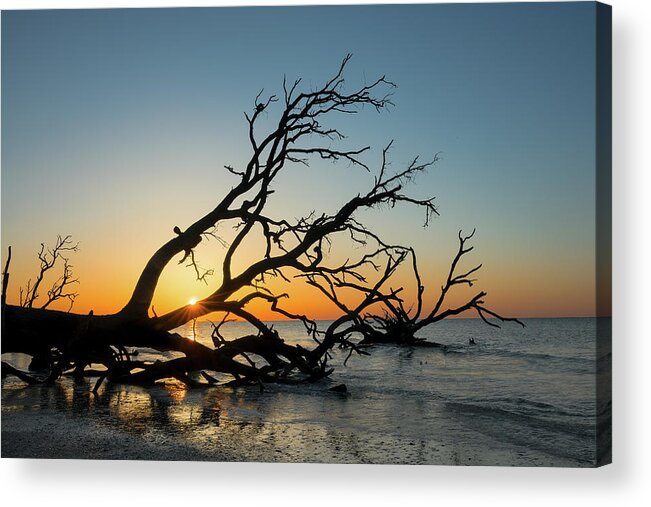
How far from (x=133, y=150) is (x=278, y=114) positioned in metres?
1.13

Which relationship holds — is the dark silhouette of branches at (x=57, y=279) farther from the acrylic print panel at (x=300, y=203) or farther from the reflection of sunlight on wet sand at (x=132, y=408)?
the reflection of sunlight on wet sand at (x=132, y=408)

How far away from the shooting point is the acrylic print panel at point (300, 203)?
521cm

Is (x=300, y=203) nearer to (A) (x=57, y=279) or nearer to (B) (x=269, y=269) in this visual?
(B) (x=269, y=269)

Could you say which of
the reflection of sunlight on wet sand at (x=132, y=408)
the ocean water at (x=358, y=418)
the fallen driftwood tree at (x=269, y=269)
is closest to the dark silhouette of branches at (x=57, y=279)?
the fallen driftwood tree at (x=269, y=269)

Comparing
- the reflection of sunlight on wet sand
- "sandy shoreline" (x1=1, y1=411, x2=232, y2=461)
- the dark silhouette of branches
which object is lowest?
"sandy shoreline" (x1=1, y1=411, x2=232, y2=461)

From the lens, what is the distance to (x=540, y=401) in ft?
22.0

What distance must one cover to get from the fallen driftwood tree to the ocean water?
0.32 meters

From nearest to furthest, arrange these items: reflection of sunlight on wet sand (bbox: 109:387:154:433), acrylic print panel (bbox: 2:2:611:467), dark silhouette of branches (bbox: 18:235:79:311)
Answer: acrylic print panel (bbox: 2:2:611:467) < reflection of sunlight on wet sand (bbox: 109:387:154:433) < dark silhouette of branches (bbox: 18:235:79:311)

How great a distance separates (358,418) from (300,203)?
172 centimetres

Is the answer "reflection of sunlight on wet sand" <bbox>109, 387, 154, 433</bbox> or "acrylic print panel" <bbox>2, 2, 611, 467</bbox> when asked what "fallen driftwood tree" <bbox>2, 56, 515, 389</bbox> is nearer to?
"acrylic print panel" <bbox>2, 2, 611, 467</bbox>

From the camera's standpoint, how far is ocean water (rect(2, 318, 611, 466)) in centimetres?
511

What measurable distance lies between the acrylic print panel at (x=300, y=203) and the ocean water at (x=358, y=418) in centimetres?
3

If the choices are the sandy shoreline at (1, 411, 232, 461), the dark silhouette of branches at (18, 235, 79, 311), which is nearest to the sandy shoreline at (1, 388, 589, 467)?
the sandy shoreline at (1, 411, 232, 461)

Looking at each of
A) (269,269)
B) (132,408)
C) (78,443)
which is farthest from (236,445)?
(269,269)
